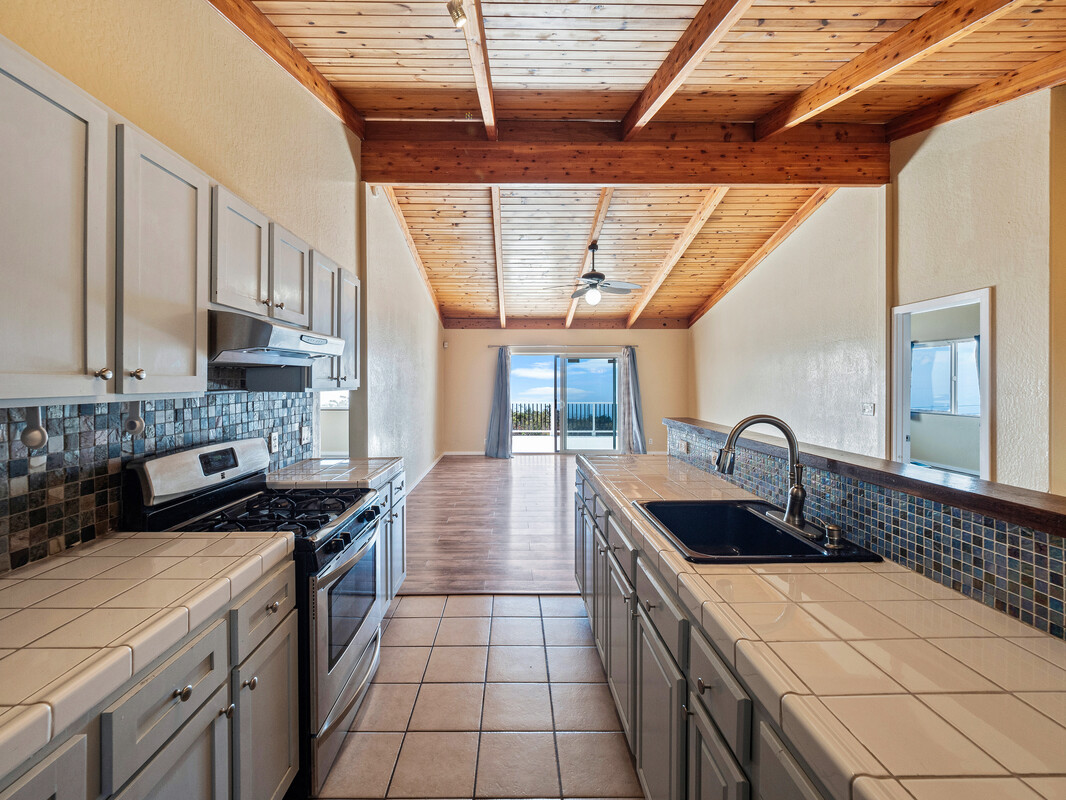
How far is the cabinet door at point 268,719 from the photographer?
4.12 feet

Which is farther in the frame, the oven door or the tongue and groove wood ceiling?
the tongue and groove wood ceiling

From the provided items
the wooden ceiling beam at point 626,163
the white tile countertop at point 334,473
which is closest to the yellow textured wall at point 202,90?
the wooden ceiling beam at point 626,163

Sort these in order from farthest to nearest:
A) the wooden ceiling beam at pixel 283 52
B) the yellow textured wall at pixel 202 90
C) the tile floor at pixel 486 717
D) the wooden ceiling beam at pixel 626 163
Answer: the wooden ceiling beam at pixel 626 163
the wooden ceiling beam at pixel 283 52
the tile floor at pixel 486 717
the yellow textured wall at pixel 202 90

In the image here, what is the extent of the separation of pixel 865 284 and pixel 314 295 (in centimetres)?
448

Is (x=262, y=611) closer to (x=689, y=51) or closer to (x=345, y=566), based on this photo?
(x=345, y=566)

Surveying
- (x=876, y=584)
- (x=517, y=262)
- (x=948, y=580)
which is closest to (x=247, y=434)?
(x=876, y=584)

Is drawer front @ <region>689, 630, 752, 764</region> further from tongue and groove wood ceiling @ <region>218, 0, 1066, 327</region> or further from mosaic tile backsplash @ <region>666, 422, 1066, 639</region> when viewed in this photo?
tongue and groove wood ceiling @ <region>218, 0, 1066, 327</region>

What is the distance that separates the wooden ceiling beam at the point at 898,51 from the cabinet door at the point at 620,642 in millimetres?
3233

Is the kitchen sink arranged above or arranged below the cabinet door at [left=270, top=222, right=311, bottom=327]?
below

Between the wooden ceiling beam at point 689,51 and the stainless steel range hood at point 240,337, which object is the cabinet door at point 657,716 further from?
the wooden ceiling beam at point 689,51

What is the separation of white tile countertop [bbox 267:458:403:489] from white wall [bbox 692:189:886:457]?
406 cm

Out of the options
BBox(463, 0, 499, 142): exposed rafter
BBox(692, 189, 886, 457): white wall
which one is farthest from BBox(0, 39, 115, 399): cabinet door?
BBox(692, 189, 886, 457): white wall

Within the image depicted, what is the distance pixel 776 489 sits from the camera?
2.04 metres

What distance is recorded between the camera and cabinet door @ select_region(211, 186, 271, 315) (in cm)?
166
